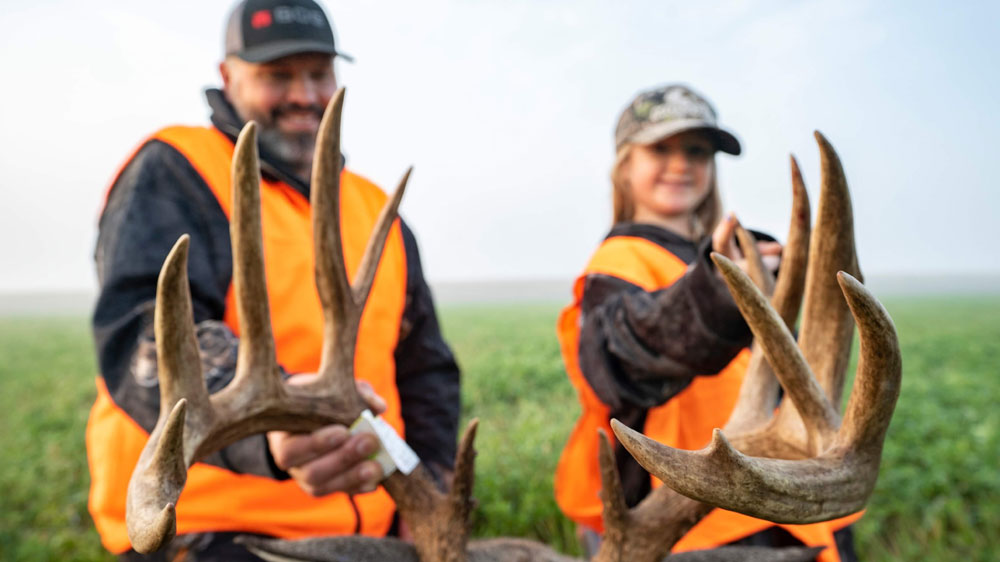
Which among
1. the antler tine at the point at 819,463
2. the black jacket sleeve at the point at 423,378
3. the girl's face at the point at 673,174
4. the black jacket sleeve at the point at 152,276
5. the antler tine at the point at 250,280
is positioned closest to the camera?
the antler tine at the point at 819,463

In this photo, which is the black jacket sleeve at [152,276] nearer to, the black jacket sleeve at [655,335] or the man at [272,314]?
the man at [272,314]

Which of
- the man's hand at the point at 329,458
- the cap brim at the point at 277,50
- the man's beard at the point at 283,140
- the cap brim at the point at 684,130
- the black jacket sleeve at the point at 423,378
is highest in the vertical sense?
the cap brim at the point at 277,50

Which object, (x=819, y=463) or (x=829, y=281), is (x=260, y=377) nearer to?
(x=819, y=463)

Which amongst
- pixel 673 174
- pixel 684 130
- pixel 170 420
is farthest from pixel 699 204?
pixel 170 420

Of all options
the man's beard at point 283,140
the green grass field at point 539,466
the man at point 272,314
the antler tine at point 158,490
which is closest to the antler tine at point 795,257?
the man at point 272,314

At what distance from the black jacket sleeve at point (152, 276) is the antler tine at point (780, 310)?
4.63 feet

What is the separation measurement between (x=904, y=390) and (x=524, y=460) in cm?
708

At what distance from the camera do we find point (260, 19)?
2936mm

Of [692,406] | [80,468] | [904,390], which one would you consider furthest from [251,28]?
[904,390]

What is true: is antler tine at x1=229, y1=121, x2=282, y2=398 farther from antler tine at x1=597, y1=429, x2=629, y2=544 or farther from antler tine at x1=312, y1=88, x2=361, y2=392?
antler tine at x1=597, y1=429, x2=629, y2=544

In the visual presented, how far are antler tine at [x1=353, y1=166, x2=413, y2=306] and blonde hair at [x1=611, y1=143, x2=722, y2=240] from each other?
132cm

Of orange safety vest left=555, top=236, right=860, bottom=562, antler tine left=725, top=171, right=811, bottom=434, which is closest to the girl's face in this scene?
orange safety vest left=555, top=236, right=860, bottom=562

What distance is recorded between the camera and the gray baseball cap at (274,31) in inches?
114

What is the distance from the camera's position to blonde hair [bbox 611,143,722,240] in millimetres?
3162
